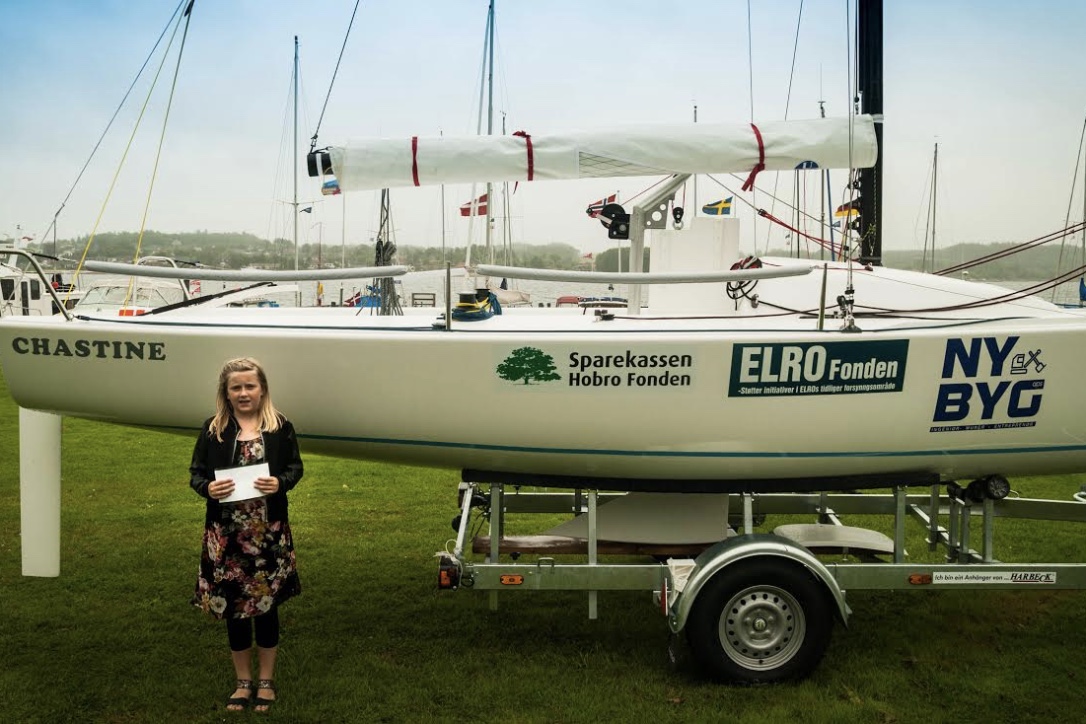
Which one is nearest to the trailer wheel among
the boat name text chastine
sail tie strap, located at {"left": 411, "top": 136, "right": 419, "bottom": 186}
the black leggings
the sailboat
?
the sailboat

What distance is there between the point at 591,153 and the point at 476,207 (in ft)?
3.13

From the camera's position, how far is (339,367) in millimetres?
4207

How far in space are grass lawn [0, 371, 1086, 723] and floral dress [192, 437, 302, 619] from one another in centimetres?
51

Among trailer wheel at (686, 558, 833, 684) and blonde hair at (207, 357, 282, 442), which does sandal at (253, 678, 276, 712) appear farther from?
trailer wheel at (686, 558, 833, 684)

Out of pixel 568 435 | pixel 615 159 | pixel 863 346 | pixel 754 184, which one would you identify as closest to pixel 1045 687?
pixel 863 346

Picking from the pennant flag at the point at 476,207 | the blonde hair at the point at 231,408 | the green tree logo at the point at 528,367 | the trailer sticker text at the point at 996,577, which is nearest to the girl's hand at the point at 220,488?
the blonde hair at the point at 231,408

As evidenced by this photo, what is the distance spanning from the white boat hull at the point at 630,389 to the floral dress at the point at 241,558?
0.62 meters

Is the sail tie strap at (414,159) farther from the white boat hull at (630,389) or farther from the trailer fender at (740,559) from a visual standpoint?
the trailer fender at (740,559)

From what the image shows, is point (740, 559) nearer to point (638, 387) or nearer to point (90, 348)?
point (638, 387)

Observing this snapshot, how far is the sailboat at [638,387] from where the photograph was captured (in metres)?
4.14

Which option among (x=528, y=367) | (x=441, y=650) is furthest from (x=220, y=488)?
(x=441, y=650)

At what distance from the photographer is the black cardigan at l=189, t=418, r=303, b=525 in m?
3.75

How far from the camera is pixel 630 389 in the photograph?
4.14 metres

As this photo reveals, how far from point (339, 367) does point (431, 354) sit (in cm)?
44
